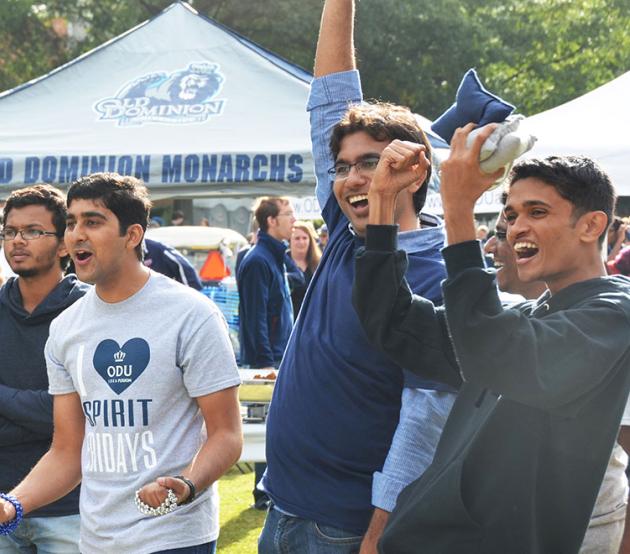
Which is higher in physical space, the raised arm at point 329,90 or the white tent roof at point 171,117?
Result: the white tent roof at point 171,117

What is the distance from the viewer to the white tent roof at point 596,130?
7.96 metres

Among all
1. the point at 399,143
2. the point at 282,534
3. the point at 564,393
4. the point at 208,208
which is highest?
the point at 208,208

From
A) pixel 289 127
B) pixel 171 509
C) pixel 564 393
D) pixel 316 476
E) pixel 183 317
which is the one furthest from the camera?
pixel 289 127

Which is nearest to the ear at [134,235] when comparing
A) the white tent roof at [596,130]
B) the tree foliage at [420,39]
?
the white tent roof at [596,130]

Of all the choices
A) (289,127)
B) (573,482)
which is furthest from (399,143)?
(289,127)

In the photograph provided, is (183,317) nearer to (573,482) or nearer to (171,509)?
(171,509)

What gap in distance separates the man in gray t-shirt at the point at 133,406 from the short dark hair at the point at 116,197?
63mm

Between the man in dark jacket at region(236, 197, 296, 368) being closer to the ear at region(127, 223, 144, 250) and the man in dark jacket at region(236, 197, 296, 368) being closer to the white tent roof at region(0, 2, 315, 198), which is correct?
the white tent roof at region(0, 2, 315, 198)

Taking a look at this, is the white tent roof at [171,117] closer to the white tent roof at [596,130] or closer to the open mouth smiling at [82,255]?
the white tent roof at [596,130]

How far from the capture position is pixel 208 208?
1407 inches

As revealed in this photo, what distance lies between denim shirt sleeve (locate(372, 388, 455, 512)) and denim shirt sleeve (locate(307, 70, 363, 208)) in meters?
0.83

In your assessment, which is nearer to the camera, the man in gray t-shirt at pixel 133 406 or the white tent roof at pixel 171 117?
the man in gray t-shirt at pixel 133 406

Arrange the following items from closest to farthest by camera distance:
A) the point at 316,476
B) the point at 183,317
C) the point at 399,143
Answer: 1. the point at 399,143
2. the point at 316,476
3. the point at 183,317

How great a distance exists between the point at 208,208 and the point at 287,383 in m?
33.1
